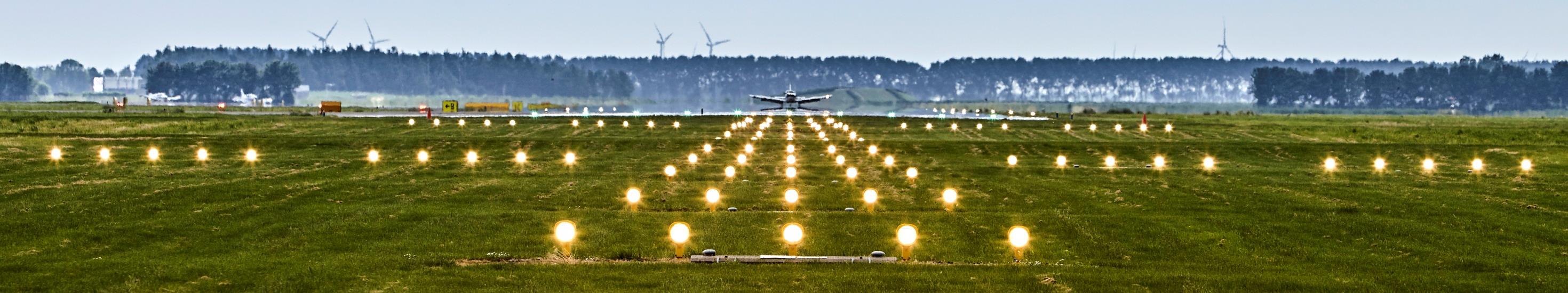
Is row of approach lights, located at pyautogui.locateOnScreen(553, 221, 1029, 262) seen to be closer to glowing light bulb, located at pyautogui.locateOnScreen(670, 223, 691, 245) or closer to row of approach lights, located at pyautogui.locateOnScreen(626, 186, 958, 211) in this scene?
glowing light bulb, located at pyautogui.locateOnScreen(670, 223, 691, 245)

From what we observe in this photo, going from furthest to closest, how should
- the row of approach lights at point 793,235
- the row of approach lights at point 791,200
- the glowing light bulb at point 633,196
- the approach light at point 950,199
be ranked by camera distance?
the glowing light bulb at point 633,196 < the approach light at point 950,199 < the row of approach lights at point 791,200 < the row of approach lights at point 793,235

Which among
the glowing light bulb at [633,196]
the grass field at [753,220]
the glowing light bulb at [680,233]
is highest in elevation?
the glowing light bulb at [680,233]

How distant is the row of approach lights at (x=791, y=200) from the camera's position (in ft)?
109

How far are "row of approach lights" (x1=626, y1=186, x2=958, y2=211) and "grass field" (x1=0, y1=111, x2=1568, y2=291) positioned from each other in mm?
377

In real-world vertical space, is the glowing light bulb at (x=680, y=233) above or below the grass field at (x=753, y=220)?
above

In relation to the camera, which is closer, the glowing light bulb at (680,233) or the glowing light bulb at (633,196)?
the glowing light bulb at (680,233)

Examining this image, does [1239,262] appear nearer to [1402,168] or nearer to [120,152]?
[1402,168]

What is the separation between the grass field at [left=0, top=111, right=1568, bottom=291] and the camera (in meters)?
21.2

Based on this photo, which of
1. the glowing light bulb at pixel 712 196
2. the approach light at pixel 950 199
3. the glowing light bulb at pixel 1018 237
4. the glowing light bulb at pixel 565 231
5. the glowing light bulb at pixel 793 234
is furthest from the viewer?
the approach light at pixel 950 199

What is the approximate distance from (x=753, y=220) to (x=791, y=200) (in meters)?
2.79

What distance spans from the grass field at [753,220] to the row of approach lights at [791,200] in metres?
0.38

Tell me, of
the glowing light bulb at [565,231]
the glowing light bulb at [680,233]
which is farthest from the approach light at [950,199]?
the glowing light bulb at [565,231]

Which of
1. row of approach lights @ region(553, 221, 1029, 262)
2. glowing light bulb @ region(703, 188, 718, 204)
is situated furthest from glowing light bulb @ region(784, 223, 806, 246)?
glowing light bulb @ region(703, 188, 718, 204)

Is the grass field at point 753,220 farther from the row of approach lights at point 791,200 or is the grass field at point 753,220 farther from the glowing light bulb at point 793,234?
the glowing light bulb at point 793,234
